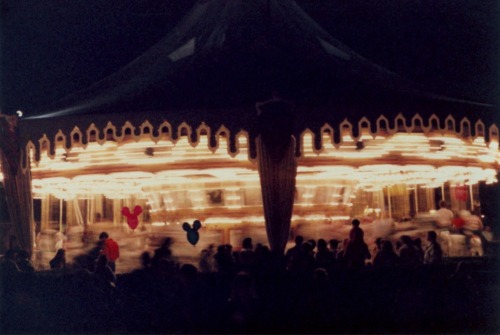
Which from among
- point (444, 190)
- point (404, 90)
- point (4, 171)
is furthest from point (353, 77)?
point (444, 190)

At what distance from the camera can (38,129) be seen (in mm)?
10562

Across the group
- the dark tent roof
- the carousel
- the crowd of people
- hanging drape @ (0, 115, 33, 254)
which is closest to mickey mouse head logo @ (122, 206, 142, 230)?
the carousel

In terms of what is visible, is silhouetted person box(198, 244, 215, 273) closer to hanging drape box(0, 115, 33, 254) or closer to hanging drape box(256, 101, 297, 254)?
hanging drape box(256, 101, 297, 254)

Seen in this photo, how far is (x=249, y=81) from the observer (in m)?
10.6

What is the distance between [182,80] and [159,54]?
2.06m

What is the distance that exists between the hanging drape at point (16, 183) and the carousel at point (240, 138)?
2 cm

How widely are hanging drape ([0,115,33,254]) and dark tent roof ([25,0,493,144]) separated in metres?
0.66

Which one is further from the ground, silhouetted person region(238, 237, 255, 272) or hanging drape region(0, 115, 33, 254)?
hanging drape region(0, 115, 33, 254)

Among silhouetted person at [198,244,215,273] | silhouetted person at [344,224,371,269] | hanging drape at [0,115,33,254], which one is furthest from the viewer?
silhouetted person at [198,244,215,273]

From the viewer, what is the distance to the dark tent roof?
32.9 ft

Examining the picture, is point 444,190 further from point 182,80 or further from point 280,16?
point 182,80

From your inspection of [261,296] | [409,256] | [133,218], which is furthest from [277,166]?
[133,218]

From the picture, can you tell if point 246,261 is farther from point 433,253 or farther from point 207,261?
point 433,253

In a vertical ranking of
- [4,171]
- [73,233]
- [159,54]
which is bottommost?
[73,233]
